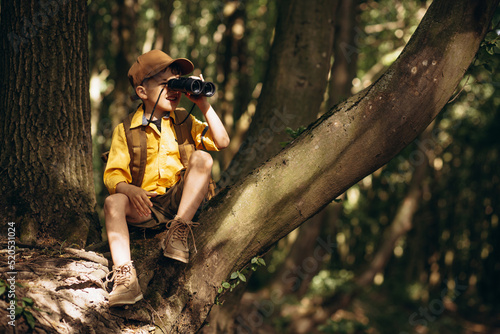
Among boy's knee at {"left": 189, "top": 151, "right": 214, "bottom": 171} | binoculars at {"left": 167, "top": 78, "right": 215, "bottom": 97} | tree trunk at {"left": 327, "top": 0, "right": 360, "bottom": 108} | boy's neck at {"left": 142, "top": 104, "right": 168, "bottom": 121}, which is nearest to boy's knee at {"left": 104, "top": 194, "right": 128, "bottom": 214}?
boy's knee at {"left": 189, "top": 151, "right": 214, "bottom": 171}

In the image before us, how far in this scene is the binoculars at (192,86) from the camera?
2.81 m

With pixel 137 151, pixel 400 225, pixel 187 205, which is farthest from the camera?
pixel 400 225

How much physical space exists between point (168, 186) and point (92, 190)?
2.34 ft

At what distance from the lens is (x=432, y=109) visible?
8.82 feet

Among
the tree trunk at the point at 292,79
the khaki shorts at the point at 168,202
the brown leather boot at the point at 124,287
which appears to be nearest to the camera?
the brown leather boot at the point at 124,287

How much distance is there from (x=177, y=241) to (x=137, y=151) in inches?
23.7

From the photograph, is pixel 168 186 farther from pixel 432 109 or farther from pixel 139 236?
pixel 432 109

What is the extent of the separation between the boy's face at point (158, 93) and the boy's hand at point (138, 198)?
555mm

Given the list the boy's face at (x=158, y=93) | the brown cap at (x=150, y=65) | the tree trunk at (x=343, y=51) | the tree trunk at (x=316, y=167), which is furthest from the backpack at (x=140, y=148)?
the tree trunk at (x=343, y=51)

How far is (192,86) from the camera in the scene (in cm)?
280

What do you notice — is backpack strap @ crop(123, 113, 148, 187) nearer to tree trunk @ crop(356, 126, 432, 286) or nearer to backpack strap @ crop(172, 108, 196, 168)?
backpack strap @ crop(172, 108, 196, 168)

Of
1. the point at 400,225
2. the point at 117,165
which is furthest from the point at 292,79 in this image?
the point at 400,225

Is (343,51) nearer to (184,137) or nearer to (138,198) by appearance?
(184,137)

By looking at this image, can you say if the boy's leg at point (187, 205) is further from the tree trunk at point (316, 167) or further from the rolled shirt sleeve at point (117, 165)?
the rolled shirt sleeve at point (117, 165)
